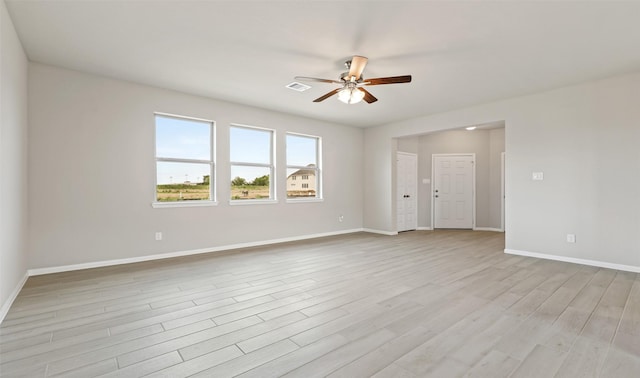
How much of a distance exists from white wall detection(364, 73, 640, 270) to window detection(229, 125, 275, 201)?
3.92m

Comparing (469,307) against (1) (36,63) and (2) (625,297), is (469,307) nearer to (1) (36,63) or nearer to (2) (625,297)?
(2) (625,297)

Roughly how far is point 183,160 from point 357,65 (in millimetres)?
3267

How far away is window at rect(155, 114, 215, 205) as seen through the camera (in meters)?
4.78

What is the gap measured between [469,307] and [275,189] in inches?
Result: 163

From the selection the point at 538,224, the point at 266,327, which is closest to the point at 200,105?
the point at 266,327

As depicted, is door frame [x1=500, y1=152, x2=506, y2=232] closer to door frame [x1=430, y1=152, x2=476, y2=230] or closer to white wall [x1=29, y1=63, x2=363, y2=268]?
door frame [x1=430, y1=152, x2=476, y2=230]

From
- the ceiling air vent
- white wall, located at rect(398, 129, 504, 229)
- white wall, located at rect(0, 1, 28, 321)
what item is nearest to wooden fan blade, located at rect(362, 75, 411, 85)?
the ceiling air vent

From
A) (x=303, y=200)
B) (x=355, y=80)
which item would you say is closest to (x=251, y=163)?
(x=303, y=200)

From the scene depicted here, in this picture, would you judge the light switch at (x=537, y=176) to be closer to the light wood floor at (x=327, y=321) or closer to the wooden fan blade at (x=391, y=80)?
the light wood floor at (x=327, y=321)

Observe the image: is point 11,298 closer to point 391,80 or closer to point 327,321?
point 327,321

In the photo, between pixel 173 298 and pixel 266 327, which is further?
pixel 173 298

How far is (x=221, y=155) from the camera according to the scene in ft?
17.3

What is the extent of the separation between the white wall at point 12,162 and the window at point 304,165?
4.00 meters

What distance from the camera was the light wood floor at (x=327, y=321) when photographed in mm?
1881
